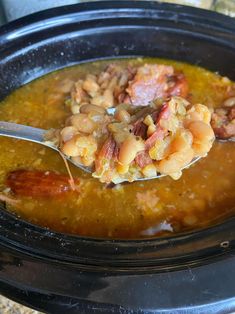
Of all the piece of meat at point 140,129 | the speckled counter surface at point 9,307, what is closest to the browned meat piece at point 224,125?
the piece of meat at point 140,129

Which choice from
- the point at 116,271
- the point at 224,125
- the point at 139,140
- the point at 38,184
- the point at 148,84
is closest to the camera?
the point at 116,271

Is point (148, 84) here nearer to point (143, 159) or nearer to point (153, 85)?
point (153, 85)

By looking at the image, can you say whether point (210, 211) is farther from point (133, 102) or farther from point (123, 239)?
point (133, 102)

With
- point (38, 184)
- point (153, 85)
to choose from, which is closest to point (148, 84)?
point (153, 85)

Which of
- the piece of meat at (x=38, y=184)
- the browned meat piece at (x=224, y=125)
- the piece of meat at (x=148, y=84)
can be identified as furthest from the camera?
the piece of meat at (x=148, y=84)

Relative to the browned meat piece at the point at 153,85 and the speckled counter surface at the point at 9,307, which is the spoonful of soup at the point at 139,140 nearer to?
the browned meat piece at the point at 153,85
